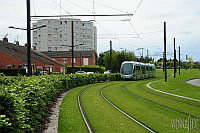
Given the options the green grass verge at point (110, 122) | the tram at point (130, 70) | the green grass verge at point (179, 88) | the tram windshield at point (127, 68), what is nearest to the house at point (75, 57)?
the tram at point (130, 70)

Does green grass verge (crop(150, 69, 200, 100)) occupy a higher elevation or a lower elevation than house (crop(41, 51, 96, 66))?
lower

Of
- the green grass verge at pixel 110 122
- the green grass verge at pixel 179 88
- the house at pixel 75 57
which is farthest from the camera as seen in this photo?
the house at pixel 75 57

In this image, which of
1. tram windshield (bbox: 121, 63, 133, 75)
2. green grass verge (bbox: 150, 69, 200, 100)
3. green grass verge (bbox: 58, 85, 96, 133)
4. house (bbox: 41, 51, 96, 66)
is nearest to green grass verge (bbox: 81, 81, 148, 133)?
green grass verge (bbox: 58, 85, 96, 133)

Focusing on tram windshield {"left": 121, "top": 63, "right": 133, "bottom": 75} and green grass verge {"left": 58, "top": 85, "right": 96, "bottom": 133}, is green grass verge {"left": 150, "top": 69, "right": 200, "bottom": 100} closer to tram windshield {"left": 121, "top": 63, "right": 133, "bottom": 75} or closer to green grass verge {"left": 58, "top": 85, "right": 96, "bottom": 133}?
green grass verge {"left": 58, "top": 85, "right": 96, "bottom": 133}

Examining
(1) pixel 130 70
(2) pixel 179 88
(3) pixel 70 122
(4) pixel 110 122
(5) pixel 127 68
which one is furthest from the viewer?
(5) pixel 127 68

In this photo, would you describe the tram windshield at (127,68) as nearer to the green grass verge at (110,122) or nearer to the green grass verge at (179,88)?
the green grass verge at (179,88)

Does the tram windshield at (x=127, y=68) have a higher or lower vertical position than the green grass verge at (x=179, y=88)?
higher

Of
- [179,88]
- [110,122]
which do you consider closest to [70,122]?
[110,122]

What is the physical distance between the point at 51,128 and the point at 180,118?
5.00 meters

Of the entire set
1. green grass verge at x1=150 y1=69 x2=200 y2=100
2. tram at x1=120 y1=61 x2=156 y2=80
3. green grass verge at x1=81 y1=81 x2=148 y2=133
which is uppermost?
tram at x1=120 y1=61 x2=156 y2=80

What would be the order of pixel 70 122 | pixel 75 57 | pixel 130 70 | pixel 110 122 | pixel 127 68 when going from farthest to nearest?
pixel 75 57
pixel 127 68
pixel 130 70
pixel 70 122
pixel 110 122

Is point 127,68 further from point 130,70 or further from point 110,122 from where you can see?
point 110,122

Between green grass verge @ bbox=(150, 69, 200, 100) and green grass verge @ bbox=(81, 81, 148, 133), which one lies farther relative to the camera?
green grass verge @ bbox=(150, 69, 200, 100)

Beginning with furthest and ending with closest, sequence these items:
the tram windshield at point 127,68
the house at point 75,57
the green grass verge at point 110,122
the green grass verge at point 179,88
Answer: the house at point 75,57 < the tram windshield at point 127,68 < the green grass verge at point 179,88 < the green grass verge at point 110,122
